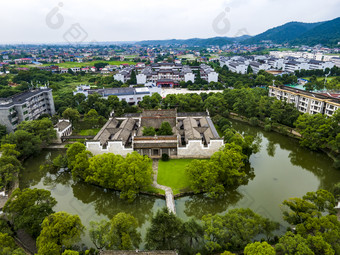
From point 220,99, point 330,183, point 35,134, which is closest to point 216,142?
point 330,183

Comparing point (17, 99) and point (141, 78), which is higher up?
point (17, 99)

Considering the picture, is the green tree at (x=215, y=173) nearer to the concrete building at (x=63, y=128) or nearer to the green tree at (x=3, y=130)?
the concrete building at (x=63, y=128)

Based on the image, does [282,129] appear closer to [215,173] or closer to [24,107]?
[215,173]

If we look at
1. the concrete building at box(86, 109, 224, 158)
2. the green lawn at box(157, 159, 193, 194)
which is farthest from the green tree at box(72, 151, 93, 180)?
the green lawn at box(157, 159, 193, 194)

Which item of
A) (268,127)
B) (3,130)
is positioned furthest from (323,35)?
(3,130)

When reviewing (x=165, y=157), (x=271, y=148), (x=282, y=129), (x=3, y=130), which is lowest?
(x=271, y=148)

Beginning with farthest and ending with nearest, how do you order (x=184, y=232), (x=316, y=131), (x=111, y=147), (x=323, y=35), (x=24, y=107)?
(x=323, y=35), (x=24, y=107), (x=316, y=131), (x=111, y=147), (x=184, y=232)

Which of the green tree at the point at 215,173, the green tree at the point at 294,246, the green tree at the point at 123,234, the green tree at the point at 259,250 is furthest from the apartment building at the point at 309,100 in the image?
the green tree at the point at 123,234
